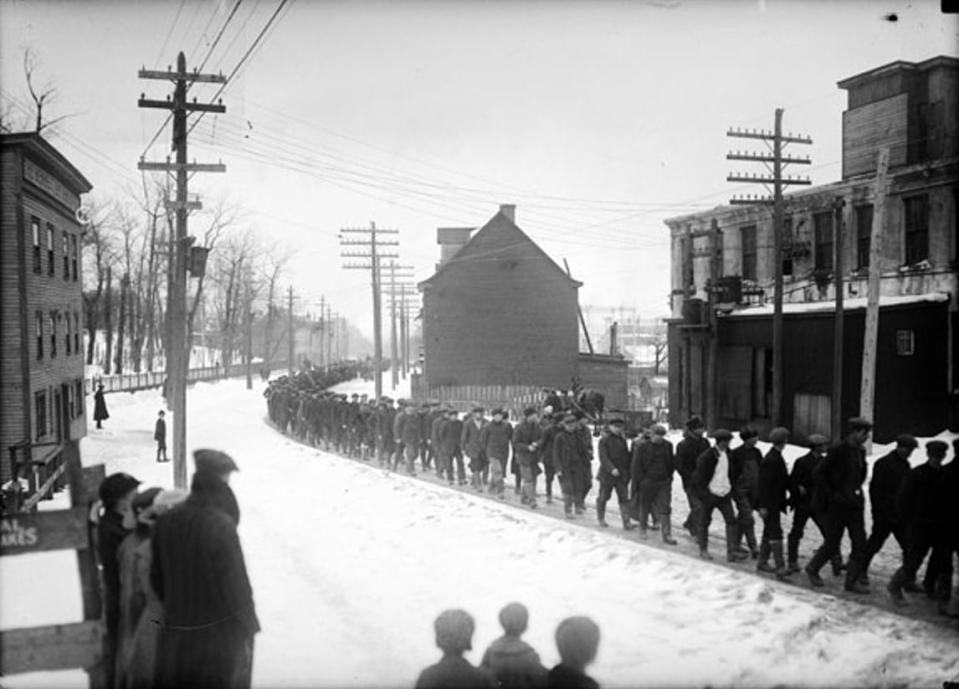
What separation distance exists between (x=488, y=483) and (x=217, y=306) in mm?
8203

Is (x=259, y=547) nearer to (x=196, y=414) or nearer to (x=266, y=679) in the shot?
(x=266, y=679)

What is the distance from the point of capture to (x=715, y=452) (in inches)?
363

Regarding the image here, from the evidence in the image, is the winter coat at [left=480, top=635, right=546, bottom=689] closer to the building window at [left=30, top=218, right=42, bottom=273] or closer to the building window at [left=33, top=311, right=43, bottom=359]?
the building window at [left=33, top=311, right=43, bottom=359]

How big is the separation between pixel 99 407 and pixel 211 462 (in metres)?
8.48

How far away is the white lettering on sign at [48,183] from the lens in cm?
1107

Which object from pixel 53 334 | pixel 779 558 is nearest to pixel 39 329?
pixel 53 334

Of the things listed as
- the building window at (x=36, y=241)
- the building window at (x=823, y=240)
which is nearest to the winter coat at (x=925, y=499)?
the building window at (x=36, y=241)

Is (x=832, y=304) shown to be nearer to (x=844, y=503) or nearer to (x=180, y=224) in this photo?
(x=844, y=503)

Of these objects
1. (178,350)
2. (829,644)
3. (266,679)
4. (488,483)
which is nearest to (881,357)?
(488,483)

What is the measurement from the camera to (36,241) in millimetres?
11367

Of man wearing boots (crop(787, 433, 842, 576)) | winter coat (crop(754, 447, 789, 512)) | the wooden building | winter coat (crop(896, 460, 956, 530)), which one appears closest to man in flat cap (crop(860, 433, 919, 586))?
winter coat (crop(896, 460, 956, 530))

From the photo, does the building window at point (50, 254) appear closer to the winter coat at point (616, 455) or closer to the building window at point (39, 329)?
the building window at point (39, 329)

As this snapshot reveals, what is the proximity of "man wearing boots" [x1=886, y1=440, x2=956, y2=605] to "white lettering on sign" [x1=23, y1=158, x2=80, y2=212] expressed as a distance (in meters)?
11.7

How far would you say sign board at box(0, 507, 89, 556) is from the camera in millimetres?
4707
